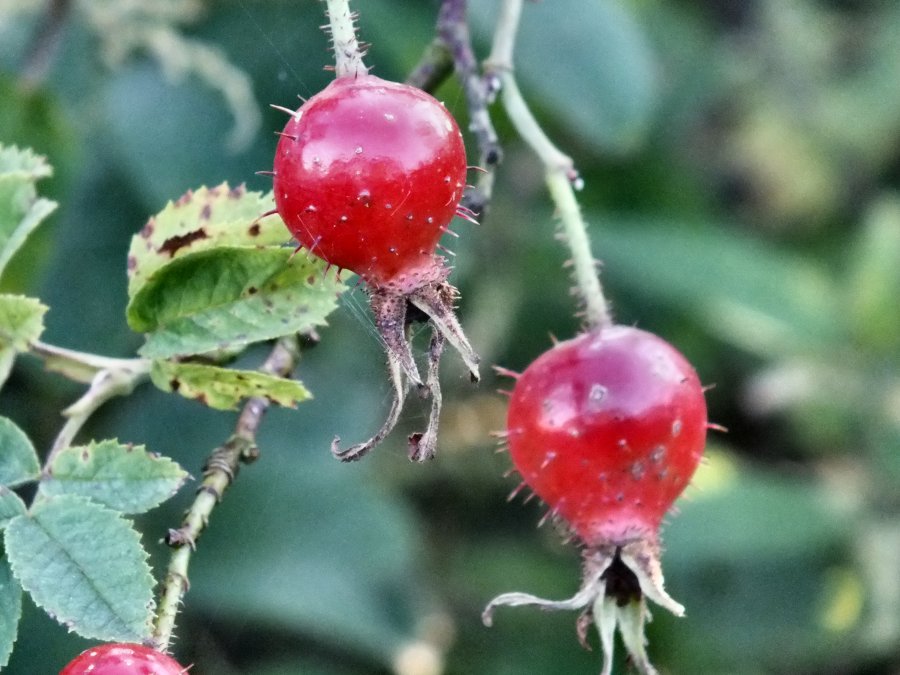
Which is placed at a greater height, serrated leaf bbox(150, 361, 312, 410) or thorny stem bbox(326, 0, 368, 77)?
thorny stem bbox(326, 0, 368, 77)

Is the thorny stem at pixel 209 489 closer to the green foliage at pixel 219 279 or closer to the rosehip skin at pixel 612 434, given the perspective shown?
the green foliage at pixel 219 279

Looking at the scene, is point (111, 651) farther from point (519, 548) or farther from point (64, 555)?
point (519, 548)

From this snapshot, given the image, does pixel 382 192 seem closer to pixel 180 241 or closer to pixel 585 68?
pixel 180 241

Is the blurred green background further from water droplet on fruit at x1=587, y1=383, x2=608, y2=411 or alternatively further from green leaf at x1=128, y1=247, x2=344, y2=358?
water droplet on fruit at x1=587, y1=383, x2=608, y2=411

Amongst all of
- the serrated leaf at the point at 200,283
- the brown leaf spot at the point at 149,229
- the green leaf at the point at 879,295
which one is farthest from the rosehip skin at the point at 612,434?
the green leaf at the point at 879,295

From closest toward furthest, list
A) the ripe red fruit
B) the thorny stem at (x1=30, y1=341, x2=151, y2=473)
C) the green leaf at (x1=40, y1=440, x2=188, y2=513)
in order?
the ripe red fruit < the green leaf at (x1=40, y1=440, x2=188, y2=513) < the thorny stem at (x1=30, y1=341, x2=151, y2=473)

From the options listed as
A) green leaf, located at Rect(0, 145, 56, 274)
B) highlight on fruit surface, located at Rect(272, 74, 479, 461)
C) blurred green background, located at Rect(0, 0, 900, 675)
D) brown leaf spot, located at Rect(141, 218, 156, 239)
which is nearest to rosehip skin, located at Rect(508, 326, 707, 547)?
highlight on fruit surface, located at Rect(272, 74, 479, 461)
